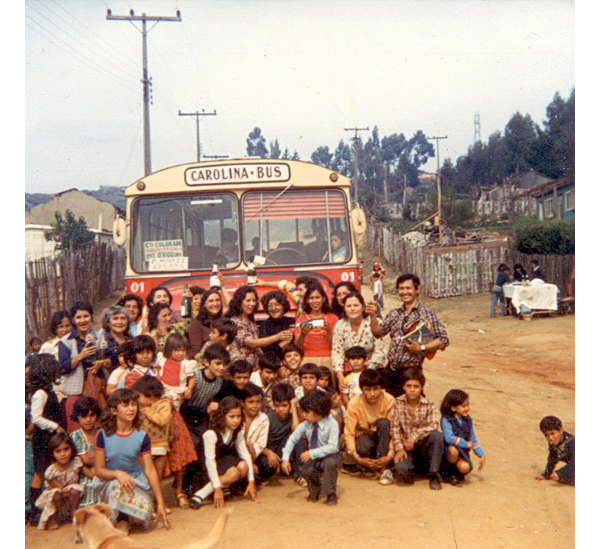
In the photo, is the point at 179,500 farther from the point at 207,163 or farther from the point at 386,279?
the point at 386,279

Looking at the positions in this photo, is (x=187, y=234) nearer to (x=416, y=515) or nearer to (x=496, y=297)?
(x=416, y=515)

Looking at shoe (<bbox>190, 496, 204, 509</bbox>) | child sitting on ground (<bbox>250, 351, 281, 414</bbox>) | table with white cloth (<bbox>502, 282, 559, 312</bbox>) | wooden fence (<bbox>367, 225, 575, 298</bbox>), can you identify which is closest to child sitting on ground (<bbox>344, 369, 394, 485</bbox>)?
child sitting on ground (<bbox>250, 351, 281, 414</bbox>)

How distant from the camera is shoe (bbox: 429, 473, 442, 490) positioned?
4.77m

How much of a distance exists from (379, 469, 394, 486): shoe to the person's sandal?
4.98ft

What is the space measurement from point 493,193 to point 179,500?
4033cm

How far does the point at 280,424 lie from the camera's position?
16.5 feet

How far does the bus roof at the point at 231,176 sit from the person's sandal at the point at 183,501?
3500 millimetres

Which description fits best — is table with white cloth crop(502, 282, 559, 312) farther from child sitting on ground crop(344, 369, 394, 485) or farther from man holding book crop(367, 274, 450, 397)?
child sitting on ground crop(344, 369, 394, 485)

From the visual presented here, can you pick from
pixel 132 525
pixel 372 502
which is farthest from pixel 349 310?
pixel 132 525

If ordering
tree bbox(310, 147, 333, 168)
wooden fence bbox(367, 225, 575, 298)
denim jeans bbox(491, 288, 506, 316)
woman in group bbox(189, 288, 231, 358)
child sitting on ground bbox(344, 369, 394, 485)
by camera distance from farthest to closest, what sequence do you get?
tree bbox(310, 147, 333, 168) < wooden fence bbox(367, 225, 575, 298) < denim jeans bbox(491, 288, 506, 316) < woman in group bbox(189, 288, 231, 358) < child sitting on ground bbox(344, 369, 394, 485)

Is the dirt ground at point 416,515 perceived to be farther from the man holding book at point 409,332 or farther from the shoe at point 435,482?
the man holding book at point 409,332

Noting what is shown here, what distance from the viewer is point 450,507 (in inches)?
174

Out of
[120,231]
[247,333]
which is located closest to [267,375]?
[247,333]

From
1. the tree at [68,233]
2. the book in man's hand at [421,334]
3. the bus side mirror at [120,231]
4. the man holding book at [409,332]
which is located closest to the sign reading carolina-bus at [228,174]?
the bus side mirror at [120,231]
